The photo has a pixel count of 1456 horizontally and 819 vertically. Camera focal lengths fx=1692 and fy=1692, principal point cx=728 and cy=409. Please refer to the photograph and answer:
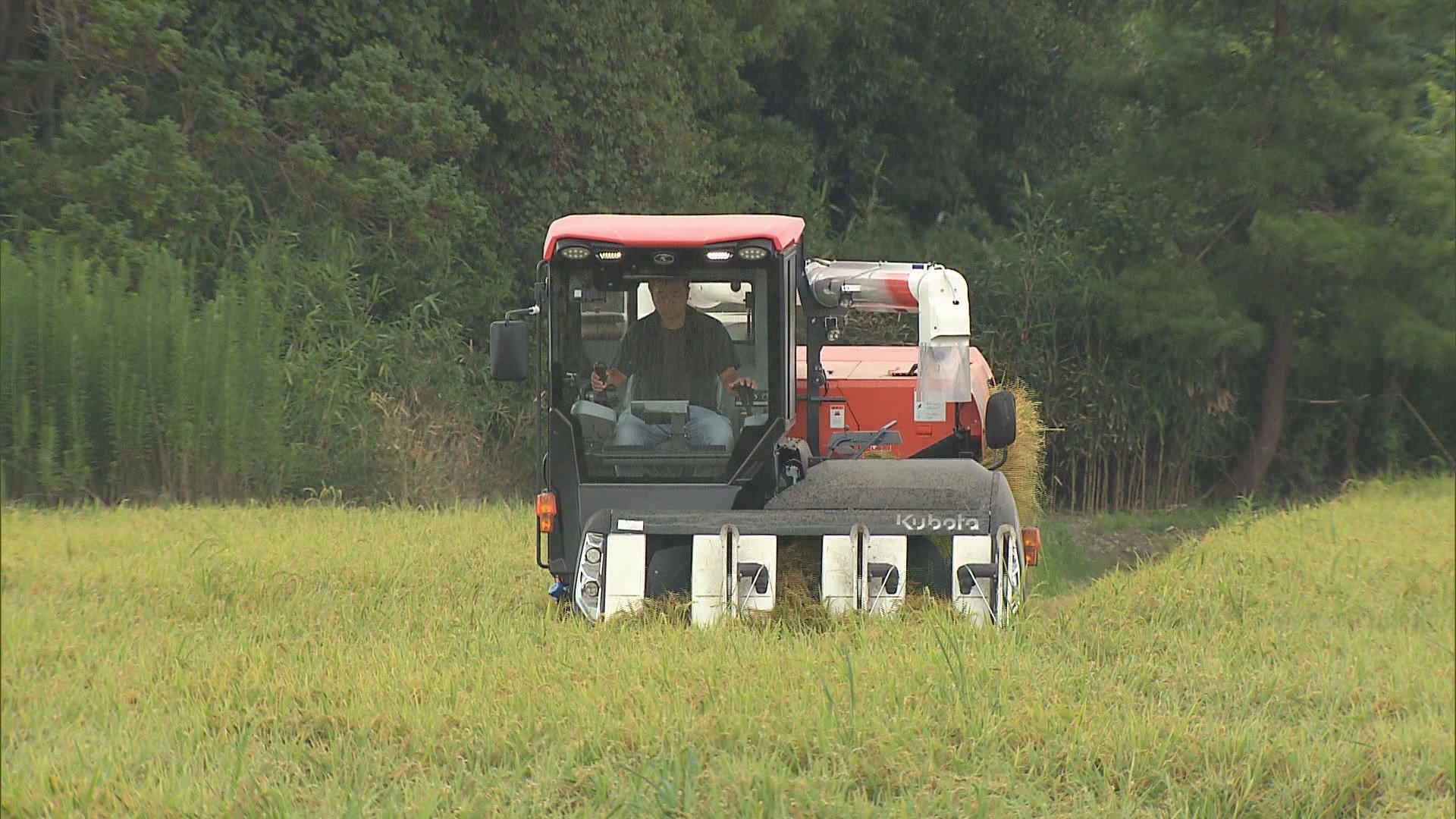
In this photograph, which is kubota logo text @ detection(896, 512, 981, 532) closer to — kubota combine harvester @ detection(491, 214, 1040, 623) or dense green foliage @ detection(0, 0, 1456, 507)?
kubota combine harvester @ detection(491, 214, 1040, 623)

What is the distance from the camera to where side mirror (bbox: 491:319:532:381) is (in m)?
8.23

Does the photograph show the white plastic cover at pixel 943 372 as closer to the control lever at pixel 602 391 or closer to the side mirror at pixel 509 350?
the control lever at pixel 602 391

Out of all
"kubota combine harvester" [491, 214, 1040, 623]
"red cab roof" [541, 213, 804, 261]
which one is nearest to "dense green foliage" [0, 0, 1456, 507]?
"kubota combine harvester" [491, 214, 1040, 623]

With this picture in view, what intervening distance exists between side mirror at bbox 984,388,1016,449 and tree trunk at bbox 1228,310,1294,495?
7815 mm

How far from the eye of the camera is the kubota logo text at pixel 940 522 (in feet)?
25.0

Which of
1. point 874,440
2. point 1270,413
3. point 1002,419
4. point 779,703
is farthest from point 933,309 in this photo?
point 1270,413

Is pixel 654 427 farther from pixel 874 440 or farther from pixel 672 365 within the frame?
pixel 874 440

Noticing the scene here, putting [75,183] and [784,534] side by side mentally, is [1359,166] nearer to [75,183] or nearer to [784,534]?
[784,534]

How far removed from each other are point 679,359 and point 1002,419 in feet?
5.91

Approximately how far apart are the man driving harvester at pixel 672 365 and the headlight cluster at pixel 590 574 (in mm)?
733

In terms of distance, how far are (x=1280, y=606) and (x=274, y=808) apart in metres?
3.21

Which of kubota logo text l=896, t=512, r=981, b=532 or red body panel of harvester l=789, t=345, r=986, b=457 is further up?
kubota logo text l=896, t=512, r=981, b=532

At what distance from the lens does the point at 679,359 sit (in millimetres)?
8398

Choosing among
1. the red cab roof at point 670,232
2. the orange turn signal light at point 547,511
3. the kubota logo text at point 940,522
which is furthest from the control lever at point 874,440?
the orange turn signal light at point 547,511
